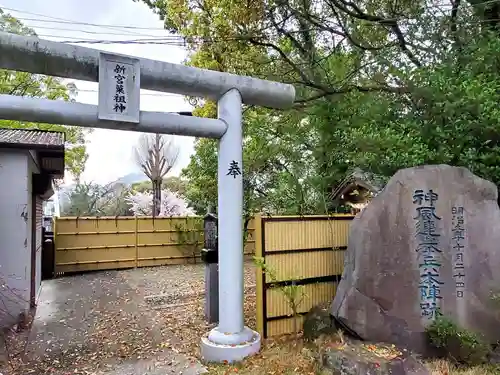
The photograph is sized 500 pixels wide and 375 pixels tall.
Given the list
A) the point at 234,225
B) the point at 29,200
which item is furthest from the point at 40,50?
the point at 29,200

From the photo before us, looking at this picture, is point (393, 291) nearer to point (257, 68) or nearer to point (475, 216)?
point (475, 216)

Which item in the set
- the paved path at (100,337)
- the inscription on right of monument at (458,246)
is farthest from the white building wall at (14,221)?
the inscription on right of monument at (458,246)

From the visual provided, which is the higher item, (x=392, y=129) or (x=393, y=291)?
(x=392, y=129)

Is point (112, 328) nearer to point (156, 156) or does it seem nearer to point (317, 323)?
point (317, 323)

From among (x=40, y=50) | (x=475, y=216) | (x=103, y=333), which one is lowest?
(x=103, y=333)

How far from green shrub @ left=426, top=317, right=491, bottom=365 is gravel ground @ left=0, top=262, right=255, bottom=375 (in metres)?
2.47

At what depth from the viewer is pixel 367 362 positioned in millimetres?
→ 3711

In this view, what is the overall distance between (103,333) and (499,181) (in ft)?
18.8

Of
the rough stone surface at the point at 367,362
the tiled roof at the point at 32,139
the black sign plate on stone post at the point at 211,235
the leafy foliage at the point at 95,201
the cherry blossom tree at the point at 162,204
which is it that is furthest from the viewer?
the cherry blossom tree at the point at 162,204

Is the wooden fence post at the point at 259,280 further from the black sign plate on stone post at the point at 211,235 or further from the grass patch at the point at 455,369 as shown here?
the grass patch at the point at 455,369

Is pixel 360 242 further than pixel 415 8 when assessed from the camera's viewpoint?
No

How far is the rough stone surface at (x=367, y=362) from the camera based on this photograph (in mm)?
3641

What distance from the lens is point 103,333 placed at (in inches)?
228

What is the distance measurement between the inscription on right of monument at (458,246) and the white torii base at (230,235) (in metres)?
2.32
